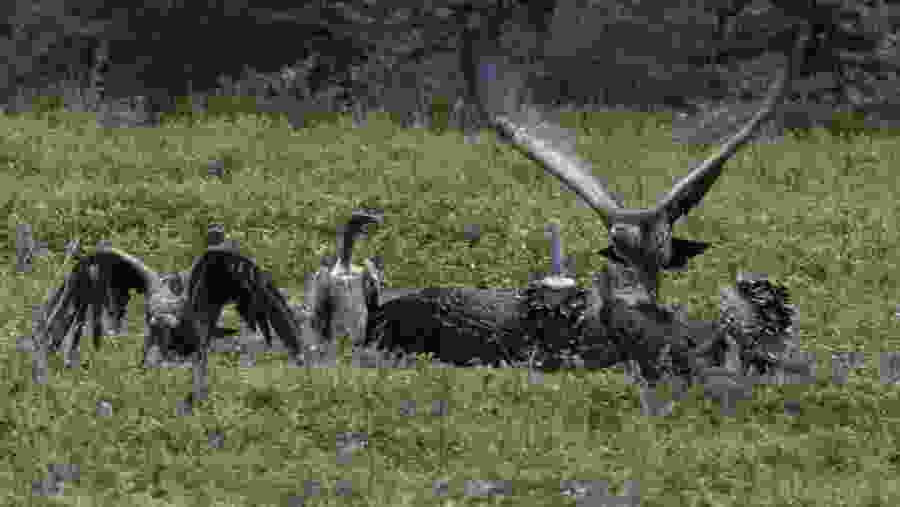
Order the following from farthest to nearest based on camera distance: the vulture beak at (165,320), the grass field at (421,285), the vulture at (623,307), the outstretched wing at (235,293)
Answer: the vulture beak at (165,320) → the vulture at (623,307) → the outstretched wing at (235,293) → the grass field at (421,285)

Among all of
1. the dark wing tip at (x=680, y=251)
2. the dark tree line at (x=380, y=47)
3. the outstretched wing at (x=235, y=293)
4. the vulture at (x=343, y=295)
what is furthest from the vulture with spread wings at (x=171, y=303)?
the dark tree line at (x=380, y=47)

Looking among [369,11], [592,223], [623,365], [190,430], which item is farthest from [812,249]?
[369,11]

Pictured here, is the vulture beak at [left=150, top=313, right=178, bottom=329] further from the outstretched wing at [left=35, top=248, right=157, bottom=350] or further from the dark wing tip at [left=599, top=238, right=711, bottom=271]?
the dark wing tip at [left=599, top=238, right=711, bottom=271]

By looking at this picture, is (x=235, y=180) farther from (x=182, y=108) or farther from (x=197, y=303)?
(x=197, y=303)

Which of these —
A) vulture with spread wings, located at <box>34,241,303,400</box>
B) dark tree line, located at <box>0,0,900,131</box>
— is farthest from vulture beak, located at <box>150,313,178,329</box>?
dark tree line, located at <box>0,0,900,131</box>

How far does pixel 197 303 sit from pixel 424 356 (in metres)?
2.28

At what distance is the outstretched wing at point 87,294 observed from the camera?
47.8 feet

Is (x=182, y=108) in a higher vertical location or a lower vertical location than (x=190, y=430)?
higher

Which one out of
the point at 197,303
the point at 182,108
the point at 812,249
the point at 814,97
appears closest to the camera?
the point at 197,303

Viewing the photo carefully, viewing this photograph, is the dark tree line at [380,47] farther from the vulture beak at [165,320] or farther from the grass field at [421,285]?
the vulture beak at [165,320]

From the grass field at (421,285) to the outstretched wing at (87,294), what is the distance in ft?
1.10

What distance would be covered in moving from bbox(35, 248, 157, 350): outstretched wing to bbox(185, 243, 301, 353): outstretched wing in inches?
40.7

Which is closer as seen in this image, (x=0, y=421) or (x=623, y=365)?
(x=0, y=421)

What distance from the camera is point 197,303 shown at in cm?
1354
